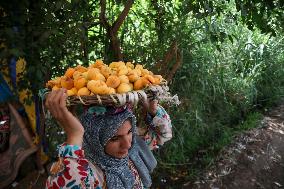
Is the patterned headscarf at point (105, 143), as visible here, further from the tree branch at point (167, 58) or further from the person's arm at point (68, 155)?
the tree branch at point (167, 58)

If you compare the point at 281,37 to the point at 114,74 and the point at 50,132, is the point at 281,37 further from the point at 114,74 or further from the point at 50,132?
the point at 114,74

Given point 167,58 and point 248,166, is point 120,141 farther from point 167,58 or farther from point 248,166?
Answer: point 248,166

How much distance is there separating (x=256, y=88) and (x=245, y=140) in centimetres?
112

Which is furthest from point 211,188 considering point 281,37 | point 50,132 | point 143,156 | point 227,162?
point 281,37

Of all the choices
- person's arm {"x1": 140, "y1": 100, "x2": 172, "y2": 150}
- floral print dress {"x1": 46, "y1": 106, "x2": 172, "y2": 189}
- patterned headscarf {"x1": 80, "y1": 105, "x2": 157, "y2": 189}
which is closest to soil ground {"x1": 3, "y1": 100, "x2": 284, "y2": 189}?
person's arm {"x1": 140, "y1": 100, "x2": 172, "y2": 150}

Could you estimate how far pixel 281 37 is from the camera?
6027 millimetres

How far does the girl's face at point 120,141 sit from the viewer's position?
173 centimetres

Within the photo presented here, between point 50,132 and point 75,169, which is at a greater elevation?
point 75,169

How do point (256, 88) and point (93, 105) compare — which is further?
point (256, 88)

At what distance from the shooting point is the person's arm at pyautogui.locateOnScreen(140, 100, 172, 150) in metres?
2.09

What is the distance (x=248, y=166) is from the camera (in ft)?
14.1

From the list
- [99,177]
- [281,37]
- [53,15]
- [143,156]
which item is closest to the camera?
[99,177]

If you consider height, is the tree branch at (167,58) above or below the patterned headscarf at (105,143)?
above

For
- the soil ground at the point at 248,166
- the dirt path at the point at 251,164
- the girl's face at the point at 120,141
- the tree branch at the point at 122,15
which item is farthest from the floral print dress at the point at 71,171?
the dirt path at the point at 251,164
